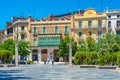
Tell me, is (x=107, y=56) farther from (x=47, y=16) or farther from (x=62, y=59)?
(x=47, y=16)

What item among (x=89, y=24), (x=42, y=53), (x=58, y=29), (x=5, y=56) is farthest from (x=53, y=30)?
(x=5, y=56)

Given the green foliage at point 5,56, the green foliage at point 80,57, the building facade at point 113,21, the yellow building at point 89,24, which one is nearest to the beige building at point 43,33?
the yellow building at point 89,24

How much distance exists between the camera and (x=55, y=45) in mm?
98188

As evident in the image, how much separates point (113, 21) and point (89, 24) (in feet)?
22.2

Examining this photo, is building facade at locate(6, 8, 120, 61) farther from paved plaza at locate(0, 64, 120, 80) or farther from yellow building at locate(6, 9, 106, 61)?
paved plaza at locate(0, 64, 120, 80)

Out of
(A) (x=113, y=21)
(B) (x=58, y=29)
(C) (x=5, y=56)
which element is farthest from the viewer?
(B) (x=58, y=29)

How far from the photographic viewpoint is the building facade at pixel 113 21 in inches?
3526

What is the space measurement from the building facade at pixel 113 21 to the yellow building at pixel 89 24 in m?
1.32

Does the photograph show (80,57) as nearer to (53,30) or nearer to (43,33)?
(53,30)

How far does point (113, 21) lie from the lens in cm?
9019

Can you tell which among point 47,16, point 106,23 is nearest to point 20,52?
point 106,23

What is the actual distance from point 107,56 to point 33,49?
51182 millimetres

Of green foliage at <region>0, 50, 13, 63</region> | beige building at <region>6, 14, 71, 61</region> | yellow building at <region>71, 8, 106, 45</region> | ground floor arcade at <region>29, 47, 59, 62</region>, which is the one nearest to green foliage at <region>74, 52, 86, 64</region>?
green foliage at <region>0, 50, 13, 63</region>

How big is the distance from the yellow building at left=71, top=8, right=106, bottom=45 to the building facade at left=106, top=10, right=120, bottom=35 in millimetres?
1319
